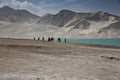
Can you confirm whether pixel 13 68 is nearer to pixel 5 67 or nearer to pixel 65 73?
pixel 5 67

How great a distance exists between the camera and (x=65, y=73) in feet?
50.3

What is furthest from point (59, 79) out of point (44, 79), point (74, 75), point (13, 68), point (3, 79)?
point (13, 68)

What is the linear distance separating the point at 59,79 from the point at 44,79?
87 centimetres

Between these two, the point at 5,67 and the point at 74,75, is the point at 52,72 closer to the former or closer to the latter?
the point at 74,75

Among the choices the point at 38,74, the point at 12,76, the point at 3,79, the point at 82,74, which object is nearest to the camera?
the point at 3,79

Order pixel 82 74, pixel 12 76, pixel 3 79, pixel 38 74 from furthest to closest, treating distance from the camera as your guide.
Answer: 1. pixel 82 74
2. pixel 38 74
3. pixel 12 76
4. pixel 3 79

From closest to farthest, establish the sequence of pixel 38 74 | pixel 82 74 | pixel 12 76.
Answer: pixel 12 76, pixel 38 74, pixel 82 74

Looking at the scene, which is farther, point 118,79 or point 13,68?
point 13,68

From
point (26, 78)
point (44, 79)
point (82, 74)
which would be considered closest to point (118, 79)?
point (82, 74)

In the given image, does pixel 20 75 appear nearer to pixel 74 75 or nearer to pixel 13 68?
pixel 13 68

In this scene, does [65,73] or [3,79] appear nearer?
[3,79]

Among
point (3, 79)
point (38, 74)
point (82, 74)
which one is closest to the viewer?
point (3, 79)

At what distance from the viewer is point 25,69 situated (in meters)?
16.0

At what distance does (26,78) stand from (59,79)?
187 centimetres
